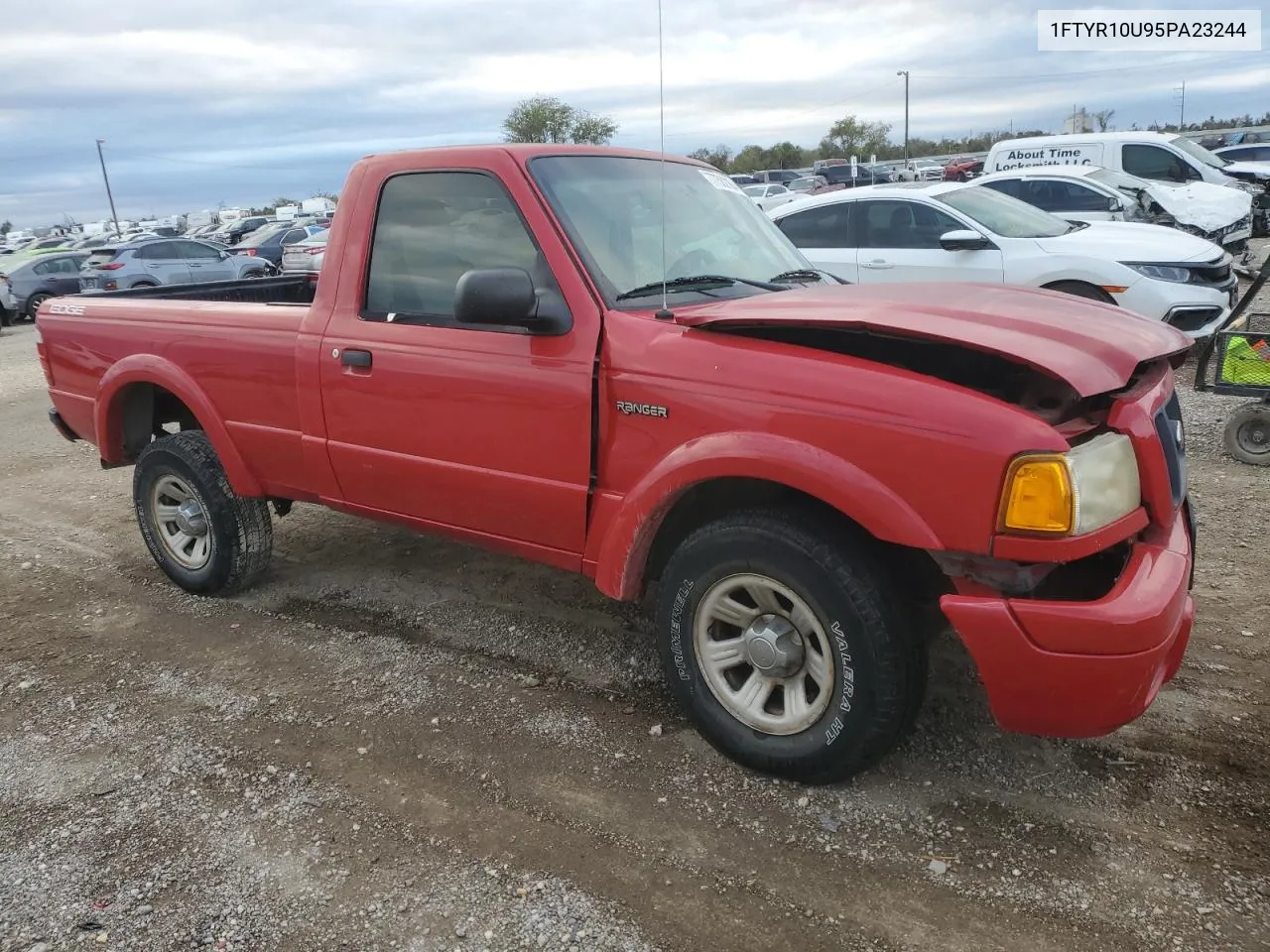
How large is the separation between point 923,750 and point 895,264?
6.44 meters

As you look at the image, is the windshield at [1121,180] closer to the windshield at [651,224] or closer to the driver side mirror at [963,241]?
the driver side mirror at [963,241]

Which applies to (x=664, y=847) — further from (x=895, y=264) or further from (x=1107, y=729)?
(x=895, y=264)

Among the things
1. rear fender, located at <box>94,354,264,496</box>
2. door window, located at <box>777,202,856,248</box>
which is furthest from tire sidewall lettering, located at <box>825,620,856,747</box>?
door window, located at <box>777,202,856,248</box>

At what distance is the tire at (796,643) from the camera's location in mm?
2684

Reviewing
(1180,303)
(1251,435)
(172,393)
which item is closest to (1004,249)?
(1180,303)

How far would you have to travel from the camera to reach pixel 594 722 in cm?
345

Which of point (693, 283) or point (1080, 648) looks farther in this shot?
point (693, 283)

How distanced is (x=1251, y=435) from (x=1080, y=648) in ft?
15.3

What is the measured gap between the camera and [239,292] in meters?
5.76

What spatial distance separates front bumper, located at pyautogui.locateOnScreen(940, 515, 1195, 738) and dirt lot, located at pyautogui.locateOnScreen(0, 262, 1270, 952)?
0.46m

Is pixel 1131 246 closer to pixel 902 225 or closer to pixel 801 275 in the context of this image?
pixel 902 225

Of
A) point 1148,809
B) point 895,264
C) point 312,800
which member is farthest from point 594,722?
point 895,264

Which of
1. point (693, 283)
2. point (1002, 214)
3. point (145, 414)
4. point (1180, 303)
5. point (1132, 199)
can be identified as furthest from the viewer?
point (1132, 199)

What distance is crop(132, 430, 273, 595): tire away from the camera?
4.52m
